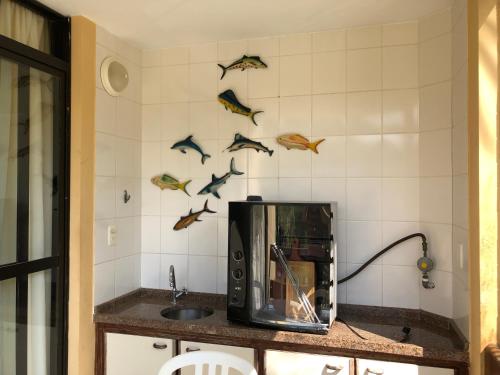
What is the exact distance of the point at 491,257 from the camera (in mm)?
1456

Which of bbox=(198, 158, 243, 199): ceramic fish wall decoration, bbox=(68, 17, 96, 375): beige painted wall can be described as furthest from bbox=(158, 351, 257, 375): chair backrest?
bbox=(198, 158, 243, 199): ceramic fish wall decoration

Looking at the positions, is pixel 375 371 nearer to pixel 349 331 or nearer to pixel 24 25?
pixel 349 331

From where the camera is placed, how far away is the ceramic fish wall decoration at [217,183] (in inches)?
90.0

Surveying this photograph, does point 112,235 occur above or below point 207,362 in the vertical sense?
above

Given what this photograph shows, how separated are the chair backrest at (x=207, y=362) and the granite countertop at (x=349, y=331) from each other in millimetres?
283

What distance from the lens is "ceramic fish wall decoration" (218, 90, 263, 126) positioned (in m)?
2.26

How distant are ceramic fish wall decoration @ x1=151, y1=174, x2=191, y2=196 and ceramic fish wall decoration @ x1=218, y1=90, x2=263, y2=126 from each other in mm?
500

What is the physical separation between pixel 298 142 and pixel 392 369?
117cm

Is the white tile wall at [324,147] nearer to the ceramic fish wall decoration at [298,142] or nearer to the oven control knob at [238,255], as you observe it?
the ceramic fish wall decoration at [298,142]

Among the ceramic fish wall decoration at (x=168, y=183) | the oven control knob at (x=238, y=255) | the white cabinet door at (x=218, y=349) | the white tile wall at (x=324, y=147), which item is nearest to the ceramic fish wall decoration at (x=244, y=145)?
the white tile wall at (x=324, y=147)

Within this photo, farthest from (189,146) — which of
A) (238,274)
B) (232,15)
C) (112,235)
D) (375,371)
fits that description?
(375,371)

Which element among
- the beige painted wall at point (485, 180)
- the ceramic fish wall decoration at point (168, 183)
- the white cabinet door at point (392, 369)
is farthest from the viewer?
the ceramic fish wall decoration at point (168, 183)

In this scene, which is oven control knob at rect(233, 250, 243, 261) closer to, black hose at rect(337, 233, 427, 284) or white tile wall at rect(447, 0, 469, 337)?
black hose at rect(337, 233, 427, 284)

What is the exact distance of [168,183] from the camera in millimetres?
2379
